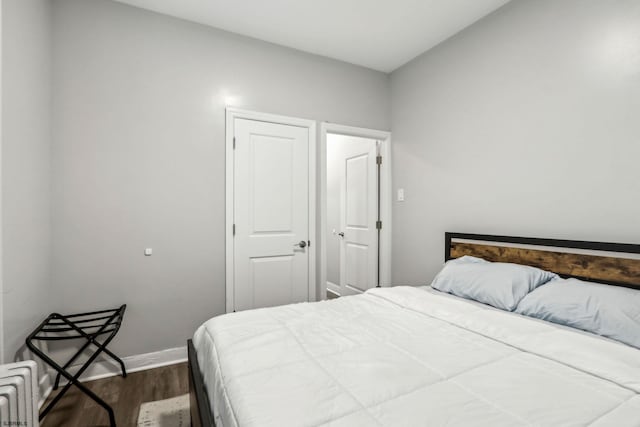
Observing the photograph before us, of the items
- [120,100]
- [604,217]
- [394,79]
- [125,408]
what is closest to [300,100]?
[394,79]

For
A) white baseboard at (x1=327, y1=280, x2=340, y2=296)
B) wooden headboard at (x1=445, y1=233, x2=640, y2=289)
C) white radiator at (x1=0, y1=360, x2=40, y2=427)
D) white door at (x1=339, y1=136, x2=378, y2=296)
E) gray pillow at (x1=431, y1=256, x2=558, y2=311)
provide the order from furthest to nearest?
white baseboard at (x1=327, y1=280, x2=340, y2=296)
white door at (x1=339, y1=136, x2=378, y2=296)
gray pillow at (x1=431, y1=256, x2=558, y2=311)
wooden headboard at (x1=445, y1=233, x2=640, y2=289)
white radiator at (x1=0, y1=360, x2=40, y2=427)

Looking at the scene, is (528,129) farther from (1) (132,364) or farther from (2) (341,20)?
(1) (132,364)

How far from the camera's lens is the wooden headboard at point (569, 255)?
5.67 feet

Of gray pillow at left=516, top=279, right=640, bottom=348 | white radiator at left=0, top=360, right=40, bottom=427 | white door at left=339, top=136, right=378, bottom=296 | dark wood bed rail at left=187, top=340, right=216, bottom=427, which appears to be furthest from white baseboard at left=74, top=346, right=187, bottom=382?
gray pillow at left=516, top=279, right=640, bottom=348

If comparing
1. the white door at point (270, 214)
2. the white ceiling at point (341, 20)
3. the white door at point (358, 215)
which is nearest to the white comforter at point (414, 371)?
the white door at point (270, 214)

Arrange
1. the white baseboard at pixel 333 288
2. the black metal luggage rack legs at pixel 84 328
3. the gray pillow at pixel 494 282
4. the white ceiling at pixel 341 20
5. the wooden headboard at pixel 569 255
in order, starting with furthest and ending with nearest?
the white baseboard at pixel 333 288
the white ceiling at pixel 341 20
the black metal luggage rack legs at pixel 84 328
the gray pillow at pixel 494 282
the wooden headboard at pixel 569 255

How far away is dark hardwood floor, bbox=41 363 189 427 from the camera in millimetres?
1826

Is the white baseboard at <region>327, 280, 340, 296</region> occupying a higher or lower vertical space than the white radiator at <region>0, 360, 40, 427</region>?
lower

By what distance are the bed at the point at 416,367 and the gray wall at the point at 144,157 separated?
1036 mm

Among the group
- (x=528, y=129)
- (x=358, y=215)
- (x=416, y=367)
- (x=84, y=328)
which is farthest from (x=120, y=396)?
(x=528, y=129)

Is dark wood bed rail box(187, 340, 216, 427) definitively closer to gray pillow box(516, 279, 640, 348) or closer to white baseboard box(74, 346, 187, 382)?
white baseboard box(74, 346, 187, 382)

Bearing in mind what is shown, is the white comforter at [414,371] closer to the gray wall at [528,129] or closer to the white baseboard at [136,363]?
the gray wall at [528,129]

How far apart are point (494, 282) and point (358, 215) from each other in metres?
2.10

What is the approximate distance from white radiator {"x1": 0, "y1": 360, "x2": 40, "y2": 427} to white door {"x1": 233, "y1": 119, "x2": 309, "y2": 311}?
59.6 inches
